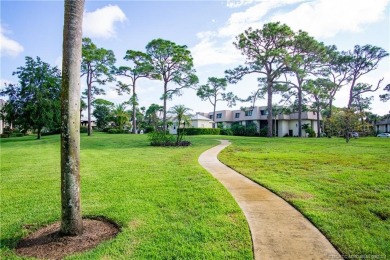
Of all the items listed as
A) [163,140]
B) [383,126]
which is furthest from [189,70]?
[383,126]

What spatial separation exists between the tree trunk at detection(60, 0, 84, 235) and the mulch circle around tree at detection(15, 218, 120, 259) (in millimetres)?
139

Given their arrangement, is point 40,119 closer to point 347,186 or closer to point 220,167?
point 220,167

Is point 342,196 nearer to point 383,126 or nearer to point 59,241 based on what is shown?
point 59,241

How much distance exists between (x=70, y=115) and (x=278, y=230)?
3232mm

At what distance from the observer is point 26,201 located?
488cm

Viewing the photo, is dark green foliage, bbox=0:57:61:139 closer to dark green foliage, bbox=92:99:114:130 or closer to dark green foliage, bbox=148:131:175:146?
dark green foliage, bbox=148:131:175:146

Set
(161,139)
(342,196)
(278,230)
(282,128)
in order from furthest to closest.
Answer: (282,128), (161,139), (342,196), (278,230)

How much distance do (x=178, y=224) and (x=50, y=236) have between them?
5.77 ft

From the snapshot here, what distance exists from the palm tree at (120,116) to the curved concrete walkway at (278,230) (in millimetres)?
41313

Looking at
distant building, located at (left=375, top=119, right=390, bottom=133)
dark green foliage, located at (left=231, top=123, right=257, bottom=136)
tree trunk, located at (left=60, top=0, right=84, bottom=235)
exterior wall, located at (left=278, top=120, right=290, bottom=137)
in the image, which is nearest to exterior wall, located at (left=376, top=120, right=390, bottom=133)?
distant building, located at (left=375, top=119, right=390, bottom=133)

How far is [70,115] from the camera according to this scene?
3250mm

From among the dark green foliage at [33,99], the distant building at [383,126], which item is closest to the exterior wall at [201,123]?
the dark green foliage at [33,99]

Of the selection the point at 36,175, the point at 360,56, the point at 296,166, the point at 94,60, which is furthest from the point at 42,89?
the point at 360,56

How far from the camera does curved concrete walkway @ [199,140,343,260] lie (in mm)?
2844
